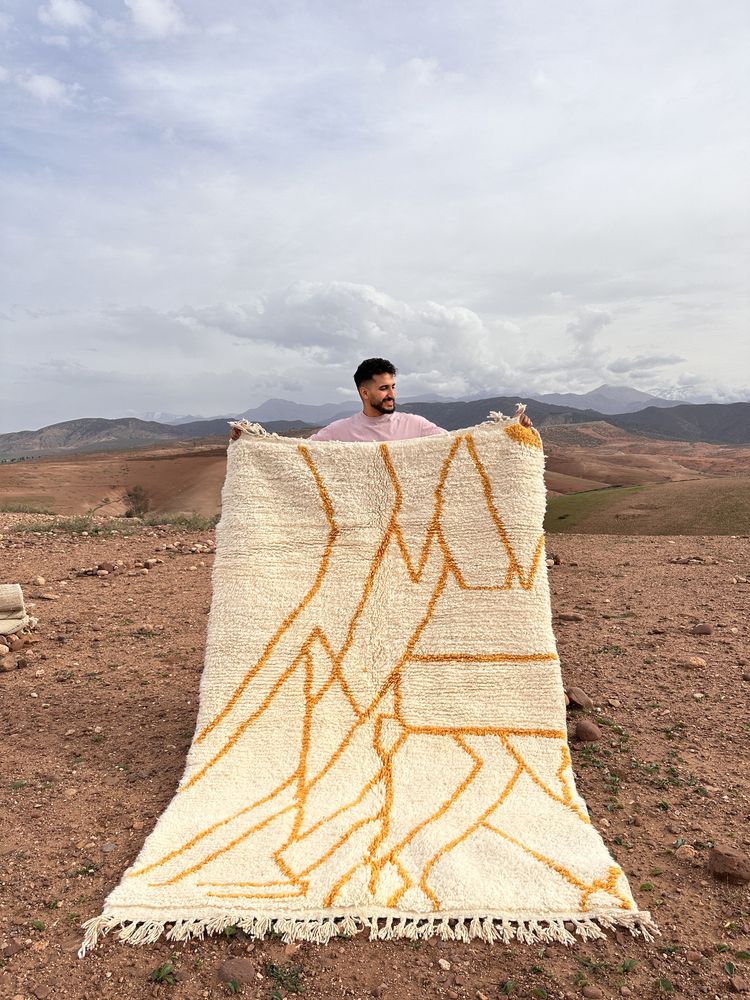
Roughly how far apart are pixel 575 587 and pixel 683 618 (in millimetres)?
1626

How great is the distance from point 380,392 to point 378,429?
0.83ft

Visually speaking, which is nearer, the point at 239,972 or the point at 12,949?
the point at 239,972

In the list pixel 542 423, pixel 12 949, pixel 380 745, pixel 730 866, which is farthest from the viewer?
pixel 542 423

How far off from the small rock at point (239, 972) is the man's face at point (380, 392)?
3.11 metres

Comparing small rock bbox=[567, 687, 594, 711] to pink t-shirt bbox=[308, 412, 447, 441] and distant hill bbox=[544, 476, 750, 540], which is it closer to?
pink t-shirt bbox=[308, 412, 447, 441]

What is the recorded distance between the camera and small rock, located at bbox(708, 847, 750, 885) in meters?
2.79

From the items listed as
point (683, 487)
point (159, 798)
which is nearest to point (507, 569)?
point (159, 798)

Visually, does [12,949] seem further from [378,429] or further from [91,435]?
[91,435]

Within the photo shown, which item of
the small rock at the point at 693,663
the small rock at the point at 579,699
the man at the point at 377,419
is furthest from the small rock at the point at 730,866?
the man at the point at 377,419

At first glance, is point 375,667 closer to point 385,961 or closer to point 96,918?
point 385,961

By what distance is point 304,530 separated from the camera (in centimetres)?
397

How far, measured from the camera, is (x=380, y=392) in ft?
14.1

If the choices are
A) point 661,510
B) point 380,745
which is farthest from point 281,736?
point 661,510

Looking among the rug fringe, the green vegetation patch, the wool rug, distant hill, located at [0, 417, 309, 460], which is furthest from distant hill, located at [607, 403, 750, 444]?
the rug fringe
